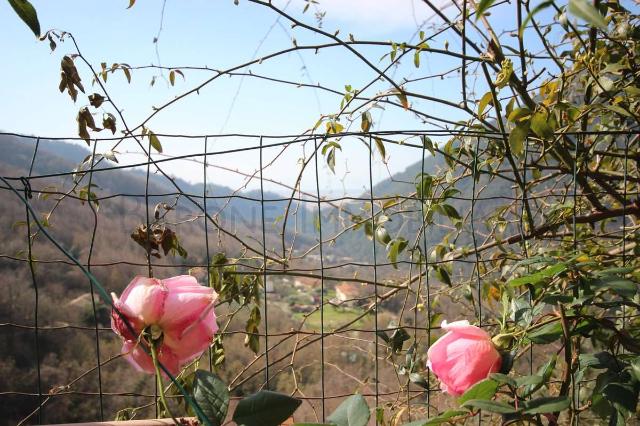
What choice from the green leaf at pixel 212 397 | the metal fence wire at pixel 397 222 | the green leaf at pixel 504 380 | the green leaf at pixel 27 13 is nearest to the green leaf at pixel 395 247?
the metal fence wire at pixel 397 222

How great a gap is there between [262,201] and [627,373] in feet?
1.99

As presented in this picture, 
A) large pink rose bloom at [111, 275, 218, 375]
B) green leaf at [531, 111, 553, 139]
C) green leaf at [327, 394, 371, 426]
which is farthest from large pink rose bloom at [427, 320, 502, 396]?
green leaf at [531, 111, 553, 139]

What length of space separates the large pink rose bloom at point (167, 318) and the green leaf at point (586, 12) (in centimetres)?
42

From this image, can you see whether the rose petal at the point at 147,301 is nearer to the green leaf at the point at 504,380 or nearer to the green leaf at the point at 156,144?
the green leaf at the point at 504,380

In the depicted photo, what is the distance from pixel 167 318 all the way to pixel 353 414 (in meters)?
0.21

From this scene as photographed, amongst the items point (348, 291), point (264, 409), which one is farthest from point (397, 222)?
point (264, 409)

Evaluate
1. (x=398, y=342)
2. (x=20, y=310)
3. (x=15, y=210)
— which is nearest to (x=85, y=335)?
(x=20, y=310)

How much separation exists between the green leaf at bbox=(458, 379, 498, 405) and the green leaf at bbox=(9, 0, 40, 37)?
505 millimetres

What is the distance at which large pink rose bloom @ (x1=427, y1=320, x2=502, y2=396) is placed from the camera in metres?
0.55

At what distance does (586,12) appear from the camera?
0.25 meters

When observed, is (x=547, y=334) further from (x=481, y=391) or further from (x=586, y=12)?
(x=586, y=12)

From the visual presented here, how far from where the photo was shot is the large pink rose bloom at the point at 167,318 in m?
0.49

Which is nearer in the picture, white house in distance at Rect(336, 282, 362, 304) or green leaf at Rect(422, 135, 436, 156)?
green leaf at Rect(422, 135, 436, 156)

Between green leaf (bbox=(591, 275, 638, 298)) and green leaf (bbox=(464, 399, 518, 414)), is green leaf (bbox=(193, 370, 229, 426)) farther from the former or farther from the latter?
green leaf (bbox=(591, 275, 638, 298))
